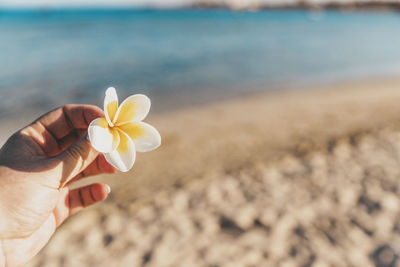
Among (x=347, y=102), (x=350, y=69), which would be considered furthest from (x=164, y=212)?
(x=350, y=69)

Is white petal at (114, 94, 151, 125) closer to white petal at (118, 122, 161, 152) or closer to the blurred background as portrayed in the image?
white petal at (118, 122, 161, 152)

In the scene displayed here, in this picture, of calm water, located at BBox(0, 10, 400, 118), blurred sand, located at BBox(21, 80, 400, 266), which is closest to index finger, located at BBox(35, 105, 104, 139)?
blurred sand, located at BBox(21, 80, 400, 266)

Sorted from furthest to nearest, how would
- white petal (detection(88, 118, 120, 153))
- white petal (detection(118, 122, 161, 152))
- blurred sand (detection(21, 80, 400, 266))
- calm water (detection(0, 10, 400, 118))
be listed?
calm water (detection(0, 10, 400, 118))
blurred sand (detection(21, 80, 400, 266))
white petal (detection(118, 122, 161, 152))
white petal (detection(88, 118, 120, 153))

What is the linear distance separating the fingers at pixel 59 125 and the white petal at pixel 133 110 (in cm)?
33

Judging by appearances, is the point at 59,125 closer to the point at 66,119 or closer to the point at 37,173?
the point at 66,119

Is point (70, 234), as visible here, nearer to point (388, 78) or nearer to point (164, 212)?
point (164, 212)

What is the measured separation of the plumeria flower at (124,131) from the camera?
61.1 inches

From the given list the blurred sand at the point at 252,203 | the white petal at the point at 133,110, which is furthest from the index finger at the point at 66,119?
the blurred sand at the point at 252,203

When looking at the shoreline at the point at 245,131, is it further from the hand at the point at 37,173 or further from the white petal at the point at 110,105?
the white petal at the point at 110,105

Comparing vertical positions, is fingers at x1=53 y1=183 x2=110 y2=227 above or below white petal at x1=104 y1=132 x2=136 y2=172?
below

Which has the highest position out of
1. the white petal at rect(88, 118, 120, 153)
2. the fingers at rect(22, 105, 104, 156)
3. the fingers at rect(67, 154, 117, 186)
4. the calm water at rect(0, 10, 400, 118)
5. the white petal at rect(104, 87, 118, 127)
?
the white petal at rect(104, 87, 118, 127)

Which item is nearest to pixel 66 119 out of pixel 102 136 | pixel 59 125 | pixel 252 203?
pixel 59 125

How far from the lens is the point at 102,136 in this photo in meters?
1.53

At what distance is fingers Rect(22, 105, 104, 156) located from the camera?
2.02 m
